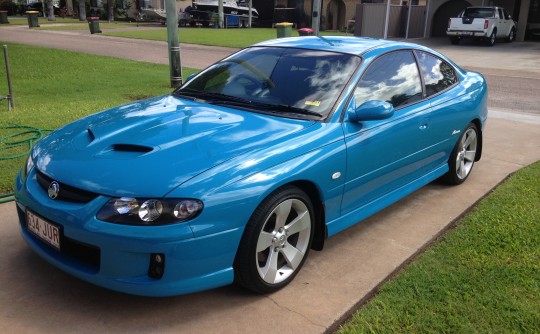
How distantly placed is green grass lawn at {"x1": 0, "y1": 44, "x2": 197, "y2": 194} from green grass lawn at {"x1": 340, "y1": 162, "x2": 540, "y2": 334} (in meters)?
3.50

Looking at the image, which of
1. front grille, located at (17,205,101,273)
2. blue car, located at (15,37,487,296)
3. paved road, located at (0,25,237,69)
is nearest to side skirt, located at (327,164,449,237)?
blue car, located at (15,37,487,296)

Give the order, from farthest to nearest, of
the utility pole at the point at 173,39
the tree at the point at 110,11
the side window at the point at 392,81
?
the tree at the point at 110,11 → the utility pole at the point at 173,39 → the side window at the point at 392,81

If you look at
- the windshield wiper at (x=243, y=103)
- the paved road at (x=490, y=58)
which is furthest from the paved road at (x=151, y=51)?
the windshield wiper at (x=243, y=103)

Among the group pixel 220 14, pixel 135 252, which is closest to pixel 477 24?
pixel 220 14

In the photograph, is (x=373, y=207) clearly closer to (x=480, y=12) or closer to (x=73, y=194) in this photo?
(x=73, y=194)

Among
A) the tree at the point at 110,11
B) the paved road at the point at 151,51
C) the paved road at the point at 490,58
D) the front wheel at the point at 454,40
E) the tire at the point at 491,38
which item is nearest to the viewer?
the paved road at the point at 490,58

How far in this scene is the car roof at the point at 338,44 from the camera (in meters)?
4.09

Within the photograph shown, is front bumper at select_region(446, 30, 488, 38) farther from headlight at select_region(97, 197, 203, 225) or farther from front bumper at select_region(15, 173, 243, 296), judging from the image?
headlight at select_region(97, 197, 203, 225)

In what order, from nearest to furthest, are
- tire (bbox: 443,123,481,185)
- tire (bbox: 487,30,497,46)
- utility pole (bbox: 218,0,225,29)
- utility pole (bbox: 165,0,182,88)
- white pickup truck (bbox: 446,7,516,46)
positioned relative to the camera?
tire (bbox: 443,123,481,185), utility pole (bbox: 165,0,182,88), white pickup truck (bbox: 446,7,516,46), tire (bbox: 487,30,497,46), utility pole (bbox: 218,0,225,29)

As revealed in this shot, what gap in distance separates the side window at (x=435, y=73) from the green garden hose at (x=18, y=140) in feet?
13.6

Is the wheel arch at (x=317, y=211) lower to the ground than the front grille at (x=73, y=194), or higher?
lower

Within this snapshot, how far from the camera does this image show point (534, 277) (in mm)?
3344

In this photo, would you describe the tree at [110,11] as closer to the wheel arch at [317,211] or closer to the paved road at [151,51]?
the paved road at [151,51]

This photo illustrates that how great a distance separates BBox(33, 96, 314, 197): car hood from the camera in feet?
8.96
